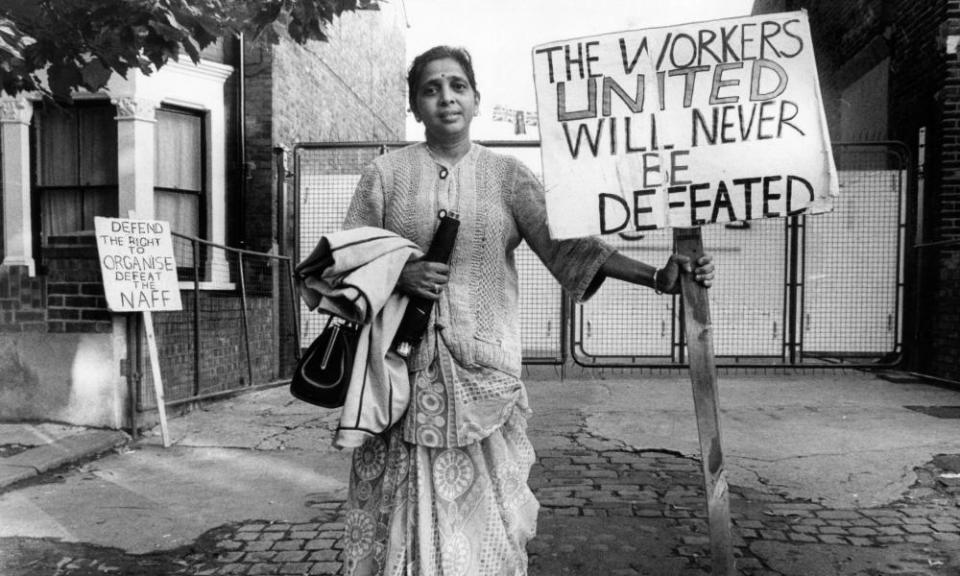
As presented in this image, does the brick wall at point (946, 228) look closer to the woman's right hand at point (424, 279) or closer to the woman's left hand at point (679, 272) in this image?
the woman's left hand at point (679, 272)

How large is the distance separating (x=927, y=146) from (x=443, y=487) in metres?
8.32

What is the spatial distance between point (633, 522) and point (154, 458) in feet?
12.0

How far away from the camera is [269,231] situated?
9.40 metres

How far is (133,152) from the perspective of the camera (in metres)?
8.12

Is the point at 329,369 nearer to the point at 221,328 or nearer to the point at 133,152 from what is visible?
the point at 221,328

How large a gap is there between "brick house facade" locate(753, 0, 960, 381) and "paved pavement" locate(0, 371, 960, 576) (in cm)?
149

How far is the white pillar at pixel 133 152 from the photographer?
8.13 m

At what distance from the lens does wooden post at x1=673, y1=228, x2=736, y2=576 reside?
2.48m

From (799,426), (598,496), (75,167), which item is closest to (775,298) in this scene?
(799,426)

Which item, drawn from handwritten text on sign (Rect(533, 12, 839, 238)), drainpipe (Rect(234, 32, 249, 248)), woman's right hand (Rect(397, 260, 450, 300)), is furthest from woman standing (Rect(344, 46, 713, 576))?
drainpipe (Rect(234, 32, 249, 248))

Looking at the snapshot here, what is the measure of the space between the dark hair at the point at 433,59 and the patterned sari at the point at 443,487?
0.86 metres

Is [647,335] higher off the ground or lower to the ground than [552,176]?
lower

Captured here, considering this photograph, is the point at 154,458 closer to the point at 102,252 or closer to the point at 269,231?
the point at 102,252

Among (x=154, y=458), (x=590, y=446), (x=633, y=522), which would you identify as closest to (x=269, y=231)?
(x=154, y=458)
